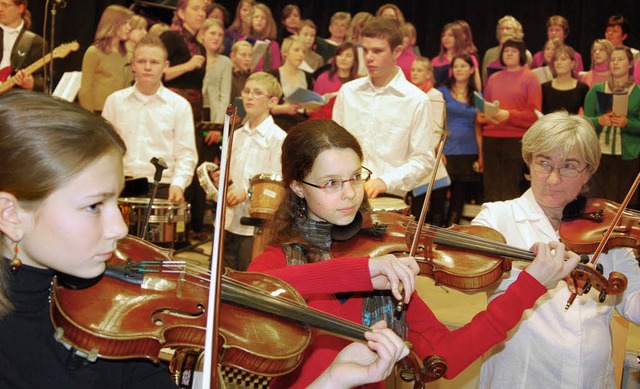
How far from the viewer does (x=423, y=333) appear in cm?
194

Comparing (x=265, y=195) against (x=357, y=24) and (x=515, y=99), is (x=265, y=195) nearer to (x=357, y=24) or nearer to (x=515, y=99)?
(x=515, y=99)

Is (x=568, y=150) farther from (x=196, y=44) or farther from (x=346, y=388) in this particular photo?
(x=196, y=44)

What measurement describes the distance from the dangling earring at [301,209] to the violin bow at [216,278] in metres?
0.71

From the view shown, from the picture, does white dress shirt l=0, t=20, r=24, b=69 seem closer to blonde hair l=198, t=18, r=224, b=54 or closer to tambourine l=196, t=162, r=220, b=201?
blonde hair l=198, t=18, r=224, b=54

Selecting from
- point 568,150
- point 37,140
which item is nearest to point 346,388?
point 37,140

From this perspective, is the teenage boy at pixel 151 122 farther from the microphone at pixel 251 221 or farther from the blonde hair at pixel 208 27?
the blonde hair at pixel 208 27

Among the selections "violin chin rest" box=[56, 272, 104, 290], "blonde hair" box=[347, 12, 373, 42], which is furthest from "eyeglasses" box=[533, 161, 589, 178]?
"blonde hair" box=[347, 12, 373, 42]

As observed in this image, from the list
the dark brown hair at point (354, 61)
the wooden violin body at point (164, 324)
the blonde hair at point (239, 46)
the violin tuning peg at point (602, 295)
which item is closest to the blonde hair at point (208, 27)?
the blonde hair at point (239, 46)

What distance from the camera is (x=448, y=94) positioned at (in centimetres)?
638

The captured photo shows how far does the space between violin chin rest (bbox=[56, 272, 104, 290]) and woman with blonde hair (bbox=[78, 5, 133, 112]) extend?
4.78 m

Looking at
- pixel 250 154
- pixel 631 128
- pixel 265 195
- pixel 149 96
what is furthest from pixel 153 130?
pixel 631 128

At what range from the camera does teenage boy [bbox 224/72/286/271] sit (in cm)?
452

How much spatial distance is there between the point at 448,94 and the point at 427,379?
502 centimetres

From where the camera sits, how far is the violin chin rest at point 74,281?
1.37 metres
